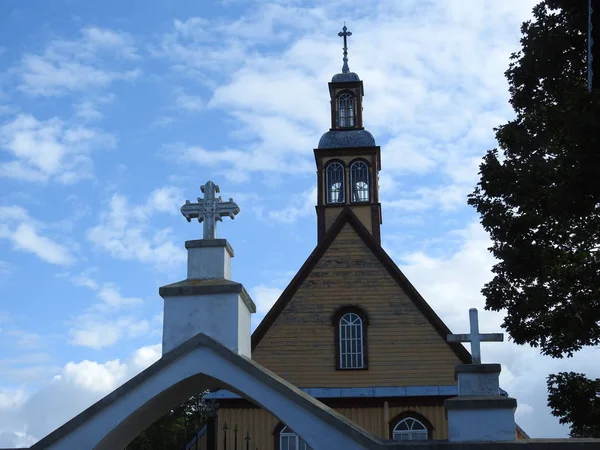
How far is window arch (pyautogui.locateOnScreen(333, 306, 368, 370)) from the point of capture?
2273 centimetres

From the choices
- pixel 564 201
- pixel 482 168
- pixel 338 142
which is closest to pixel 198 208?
pixel 564 201

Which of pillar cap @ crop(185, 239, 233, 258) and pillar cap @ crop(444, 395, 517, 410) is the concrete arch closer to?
pillar cap @ crop(444, 395, 517, 410)

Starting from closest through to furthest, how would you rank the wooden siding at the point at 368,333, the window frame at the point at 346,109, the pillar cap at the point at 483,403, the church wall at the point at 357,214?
the pillar cap at the point at 483,403, the wooden siding at the point at 368,333, the church wall at the point at 357,214, the window frame at the point at 346,109

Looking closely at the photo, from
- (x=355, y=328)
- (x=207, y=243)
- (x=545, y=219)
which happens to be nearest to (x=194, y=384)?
(x=207, y=243)

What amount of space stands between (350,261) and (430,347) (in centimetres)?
340

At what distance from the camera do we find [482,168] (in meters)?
16.3

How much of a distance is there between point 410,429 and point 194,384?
1196 centimetres

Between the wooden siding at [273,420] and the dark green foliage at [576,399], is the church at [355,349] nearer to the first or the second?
the wooden siding at [273,420]

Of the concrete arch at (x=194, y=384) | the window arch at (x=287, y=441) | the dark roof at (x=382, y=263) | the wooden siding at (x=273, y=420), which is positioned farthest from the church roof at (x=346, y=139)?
the concrete arch at (x=194, y=384)

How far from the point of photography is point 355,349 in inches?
900

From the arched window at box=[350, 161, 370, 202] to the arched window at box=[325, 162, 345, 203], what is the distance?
35 cm

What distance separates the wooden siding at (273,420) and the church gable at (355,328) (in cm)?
82

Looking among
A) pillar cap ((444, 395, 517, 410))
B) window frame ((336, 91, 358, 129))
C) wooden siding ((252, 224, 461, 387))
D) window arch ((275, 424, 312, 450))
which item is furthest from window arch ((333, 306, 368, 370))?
pillar cap ((444, 395, 517, 410))

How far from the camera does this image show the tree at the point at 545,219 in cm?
1438
